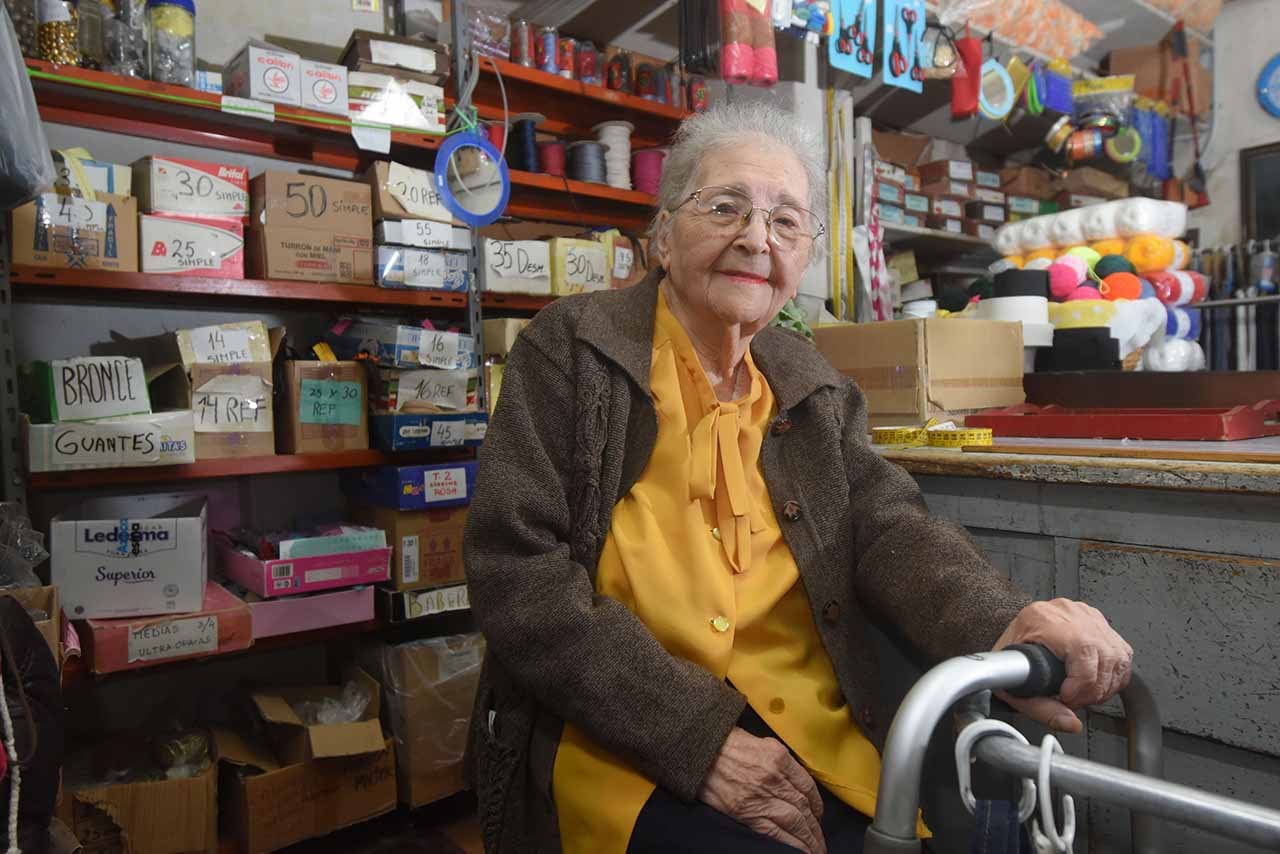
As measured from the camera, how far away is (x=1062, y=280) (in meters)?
2.21

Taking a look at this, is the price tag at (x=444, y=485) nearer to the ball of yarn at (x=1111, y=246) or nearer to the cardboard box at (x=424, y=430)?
the cardboard box at (x=424, y=430)

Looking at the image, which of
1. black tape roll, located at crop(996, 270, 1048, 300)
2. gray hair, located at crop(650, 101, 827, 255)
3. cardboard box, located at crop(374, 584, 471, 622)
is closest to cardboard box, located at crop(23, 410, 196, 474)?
cardboard box, located at crop(374, 584, 471, 622)

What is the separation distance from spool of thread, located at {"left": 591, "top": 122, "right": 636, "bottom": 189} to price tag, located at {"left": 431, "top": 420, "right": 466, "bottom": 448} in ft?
3.31

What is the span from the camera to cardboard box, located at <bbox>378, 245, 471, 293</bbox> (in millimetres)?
2197

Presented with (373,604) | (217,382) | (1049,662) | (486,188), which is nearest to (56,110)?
(217,382)

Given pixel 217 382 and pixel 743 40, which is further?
pixel 743 40

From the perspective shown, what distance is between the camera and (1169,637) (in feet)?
3.48

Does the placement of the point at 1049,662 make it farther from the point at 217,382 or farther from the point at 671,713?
the point at 217,382

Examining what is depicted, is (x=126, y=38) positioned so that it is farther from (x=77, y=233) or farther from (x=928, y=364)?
(x=928, y=364)

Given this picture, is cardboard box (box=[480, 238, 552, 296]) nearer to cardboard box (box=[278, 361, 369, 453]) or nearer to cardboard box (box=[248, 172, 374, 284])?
cardboard box (box=[248, 172, 374, 284])

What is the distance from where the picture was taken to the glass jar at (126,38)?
1923 millimetres

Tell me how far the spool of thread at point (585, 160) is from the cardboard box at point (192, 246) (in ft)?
3.48

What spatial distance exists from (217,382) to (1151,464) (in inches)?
72.9

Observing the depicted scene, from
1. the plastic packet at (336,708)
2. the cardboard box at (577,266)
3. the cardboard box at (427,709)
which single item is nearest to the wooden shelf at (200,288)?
the cardboard box at (577,266)
